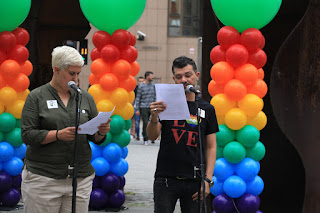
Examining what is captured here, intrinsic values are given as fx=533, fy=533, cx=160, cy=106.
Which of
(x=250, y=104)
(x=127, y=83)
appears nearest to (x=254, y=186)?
(x=250, y=104)

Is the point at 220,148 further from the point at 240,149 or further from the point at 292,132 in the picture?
the point at 292,132

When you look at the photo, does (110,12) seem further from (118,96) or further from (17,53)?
(17,53)

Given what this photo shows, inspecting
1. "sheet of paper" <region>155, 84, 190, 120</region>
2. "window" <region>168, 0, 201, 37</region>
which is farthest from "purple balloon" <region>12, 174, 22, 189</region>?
"window" <region>168, 0, 201, 37</region>

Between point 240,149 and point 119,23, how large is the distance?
2293 mm

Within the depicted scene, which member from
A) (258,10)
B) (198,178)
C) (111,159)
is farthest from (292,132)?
(198,178)

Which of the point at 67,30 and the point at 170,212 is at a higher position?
the point at 67,30

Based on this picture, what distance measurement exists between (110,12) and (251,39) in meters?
1.90

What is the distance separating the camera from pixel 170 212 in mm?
3928

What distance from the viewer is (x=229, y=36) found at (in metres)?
5.80

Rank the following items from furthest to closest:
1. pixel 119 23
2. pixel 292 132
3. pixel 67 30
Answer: pixel 67 30
pixel 119 23
pixel 292 132

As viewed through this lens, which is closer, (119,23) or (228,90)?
(228,90)

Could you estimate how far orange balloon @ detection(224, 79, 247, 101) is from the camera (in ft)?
18.7

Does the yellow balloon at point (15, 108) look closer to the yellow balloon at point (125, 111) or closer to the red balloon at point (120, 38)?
the yellow balloon at point (125, 111)

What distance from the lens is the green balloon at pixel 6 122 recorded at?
6688mm
